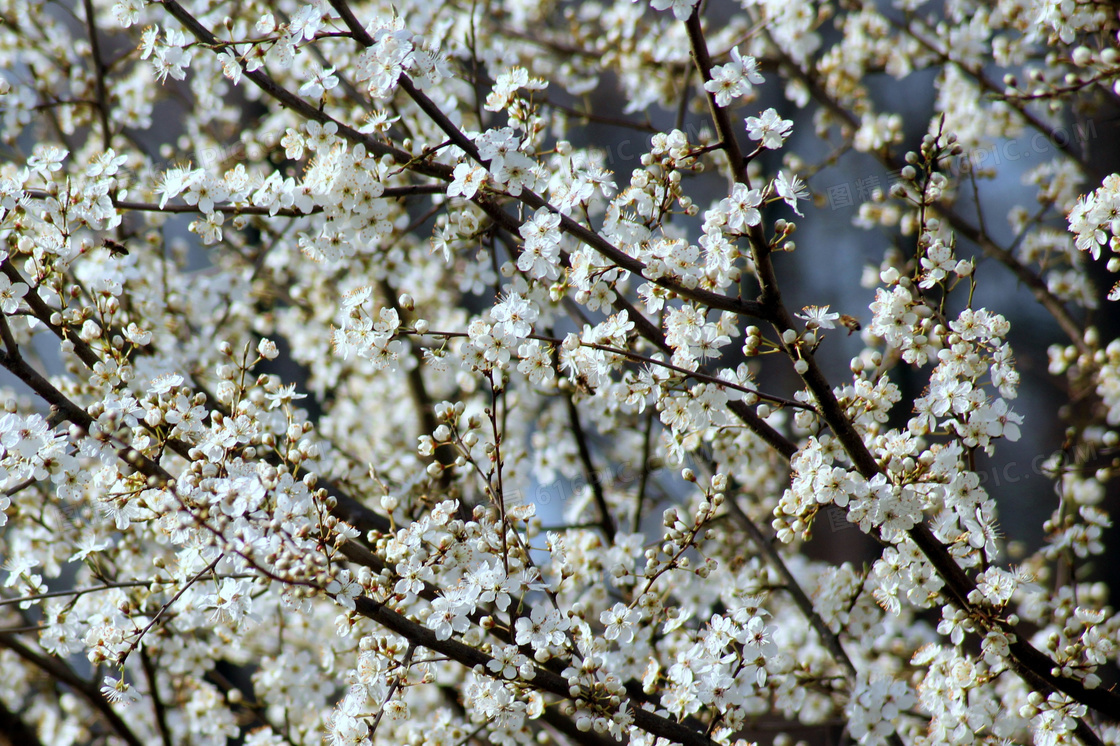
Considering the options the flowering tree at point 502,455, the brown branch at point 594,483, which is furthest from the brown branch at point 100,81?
the brown branch at point 594,483

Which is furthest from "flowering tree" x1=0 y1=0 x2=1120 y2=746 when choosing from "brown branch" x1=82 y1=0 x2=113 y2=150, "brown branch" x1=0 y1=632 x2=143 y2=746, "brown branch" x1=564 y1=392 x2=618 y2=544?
"brown branch" x1=82 y1=0 x2=113 y2=150

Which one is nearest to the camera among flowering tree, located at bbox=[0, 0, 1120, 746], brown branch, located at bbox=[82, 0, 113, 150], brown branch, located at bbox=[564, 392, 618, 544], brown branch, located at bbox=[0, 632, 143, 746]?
flowering tree, located at bbox=[0, 0, 1120, 746]

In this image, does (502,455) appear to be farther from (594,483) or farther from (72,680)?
(72,680)

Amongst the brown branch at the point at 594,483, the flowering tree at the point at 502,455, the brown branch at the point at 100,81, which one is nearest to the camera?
the flowering tree at the point at 502,455

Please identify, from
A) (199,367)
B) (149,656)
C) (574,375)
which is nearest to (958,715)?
(574,375)

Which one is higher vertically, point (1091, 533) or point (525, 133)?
point (525, 133)

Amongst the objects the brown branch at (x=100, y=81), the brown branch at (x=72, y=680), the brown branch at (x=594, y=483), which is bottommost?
the brown branch at (x=72, y=680)

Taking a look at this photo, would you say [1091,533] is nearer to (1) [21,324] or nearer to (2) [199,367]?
(2) [199,367]

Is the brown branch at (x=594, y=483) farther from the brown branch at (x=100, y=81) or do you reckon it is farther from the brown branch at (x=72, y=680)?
the brown branch at (x=100, y=81)

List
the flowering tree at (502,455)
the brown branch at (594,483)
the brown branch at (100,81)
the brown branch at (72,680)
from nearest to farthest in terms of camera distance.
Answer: the flowering tree at (502,455), the brown branch at (72,680), the brown branch at (100,81), the brown branch at (594,483)

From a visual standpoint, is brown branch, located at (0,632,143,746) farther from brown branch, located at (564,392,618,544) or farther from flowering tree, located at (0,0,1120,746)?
brown branch, located at (564,392,618,544)

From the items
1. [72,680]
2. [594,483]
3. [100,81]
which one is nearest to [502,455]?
[594,483]
